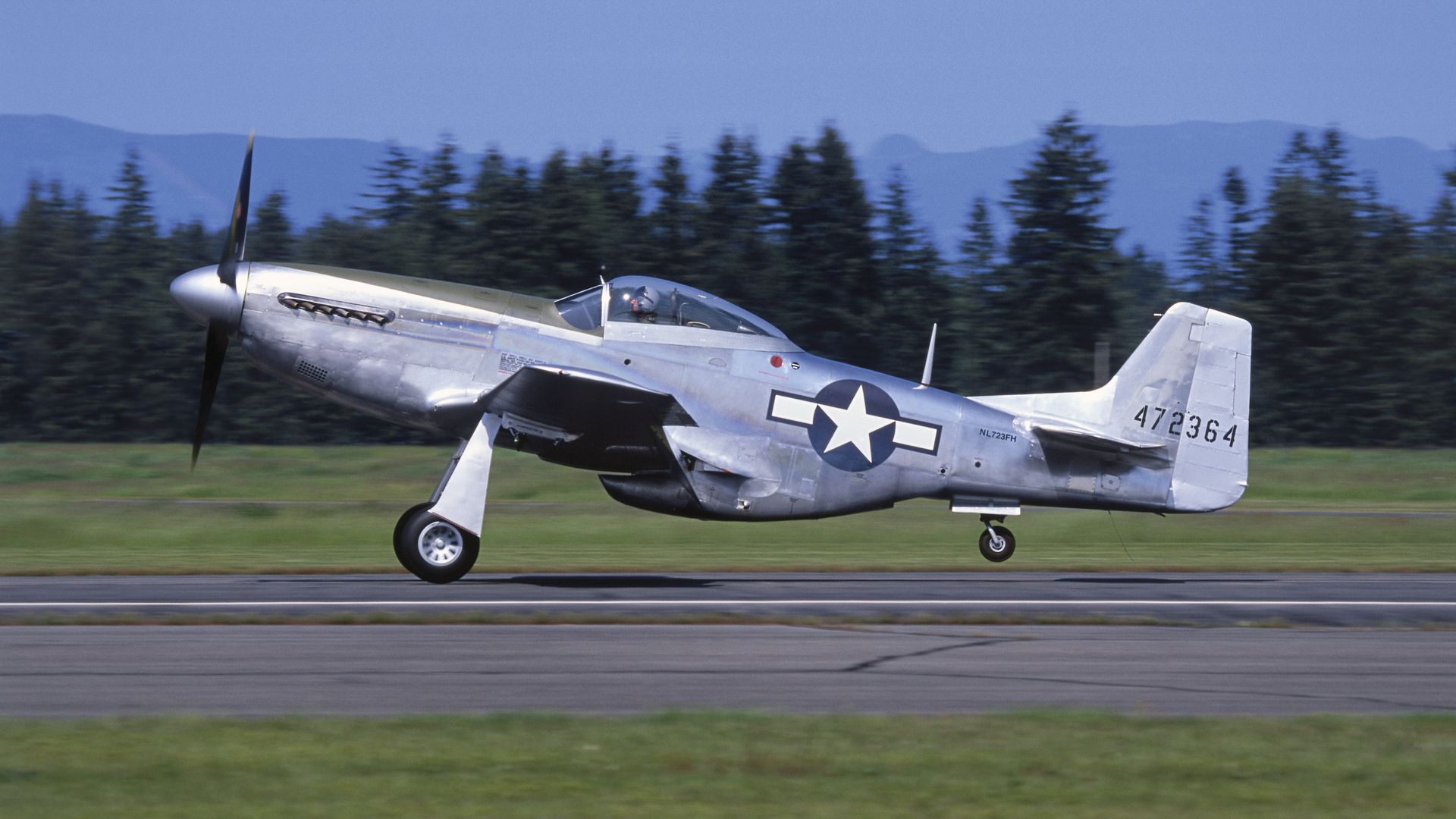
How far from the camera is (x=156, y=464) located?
33188mm

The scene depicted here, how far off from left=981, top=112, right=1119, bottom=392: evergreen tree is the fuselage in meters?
35.5

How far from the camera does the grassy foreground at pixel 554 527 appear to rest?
60.5 feet

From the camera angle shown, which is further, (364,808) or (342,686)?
(342,686)

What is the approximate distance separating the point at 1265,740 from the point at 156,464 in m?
30.2

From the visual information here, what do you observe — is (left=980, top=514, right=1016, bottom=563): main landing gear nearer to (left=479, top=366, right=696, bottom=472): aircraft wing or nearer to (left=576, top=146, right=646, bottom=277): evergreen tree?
(left=479, top=366, right=696, bottom=472): aircraft wing

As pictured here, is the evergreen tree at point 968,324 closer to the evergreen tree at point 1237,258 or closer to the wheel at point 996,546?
the evergreen tree at point 1237,258

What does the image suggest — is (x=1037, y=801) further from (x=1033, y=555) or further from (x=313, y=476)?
(x=313, y=476)

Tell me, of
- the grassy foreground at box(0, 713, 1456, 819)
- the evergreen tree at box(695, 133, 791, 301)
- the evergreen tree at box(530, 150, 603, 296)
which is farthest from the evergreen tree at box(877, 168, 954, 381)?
the grassy foreground at box(0, 713, 1456, 819)

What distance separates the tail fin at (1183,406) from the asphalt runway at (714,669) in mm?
5237

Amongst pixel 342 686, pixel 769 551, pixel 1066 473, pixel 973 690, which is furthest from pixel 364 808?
pixel 769 551

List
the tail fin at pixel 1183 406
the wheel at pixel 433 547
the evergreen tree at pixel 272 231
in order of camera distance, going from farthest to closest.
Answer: the evergreen tree at pixel 272 231, the tail fin at pixel 1183 406, the wheel at pixel 433 547

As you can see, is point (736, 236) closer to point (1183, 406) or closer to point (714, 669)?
point (1183, 406)

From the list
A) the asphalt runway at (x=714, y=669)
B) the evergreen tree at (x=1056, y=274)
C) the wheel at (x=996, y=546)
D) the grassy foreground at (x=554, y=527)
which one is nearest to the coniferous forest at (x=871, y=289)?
the evergreen tree at (x=1056, y=274)

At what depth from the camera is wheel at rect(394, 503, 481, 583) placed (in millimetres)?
14484
